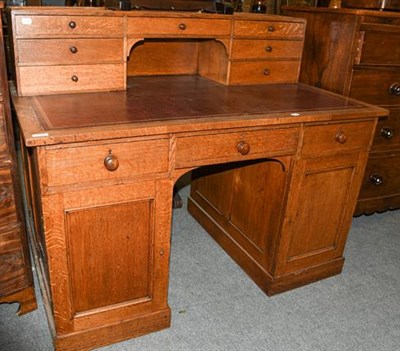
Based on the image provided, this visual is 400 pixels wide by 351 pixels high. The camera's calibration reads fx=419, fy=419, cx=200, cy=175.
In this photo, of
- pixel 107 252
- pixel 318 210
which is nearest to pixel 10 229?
pixel 107 252

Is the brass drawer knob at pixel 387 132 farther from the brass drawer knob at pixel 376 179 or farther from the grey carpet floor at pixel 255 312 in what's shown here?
the grey carpet floor at pixel 255 312

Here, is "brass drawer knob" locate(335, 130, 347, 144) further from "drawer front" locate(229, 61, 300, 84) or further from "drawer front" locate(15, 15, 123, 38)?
"drawer front" locate(15, 15, 123, 38)

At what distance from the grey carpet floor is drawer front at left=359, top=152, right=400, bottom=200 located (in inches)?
16.4

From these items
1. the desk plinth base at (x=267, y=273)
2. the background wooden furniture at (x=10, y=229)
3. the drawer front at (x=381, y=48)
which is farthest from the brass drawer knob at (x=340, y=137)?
the background wooden furniture at (x=10, y=229)

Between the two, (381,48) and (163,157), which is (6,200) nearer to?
(163,157)

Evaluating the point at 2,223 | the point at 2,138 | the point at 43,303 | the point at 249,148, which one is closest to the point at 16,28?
the point at 2,138

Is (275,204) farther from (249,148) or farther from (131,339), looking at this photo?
(131,339)

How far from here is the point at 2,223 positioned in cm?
159

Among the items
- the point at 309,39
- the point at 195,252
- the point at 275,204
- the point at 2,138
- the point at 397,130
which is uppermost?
the point at 309,39

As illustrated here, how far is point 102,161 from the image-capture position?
137 centimetres

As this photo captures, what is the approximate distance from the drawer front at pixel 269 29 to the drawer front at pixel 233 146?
603mm

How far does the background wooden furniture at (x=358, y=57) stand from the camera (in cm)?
211

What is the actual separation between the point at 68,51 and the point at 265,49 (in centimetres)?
96

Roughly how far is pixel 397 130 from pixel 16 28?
2.14 meters
